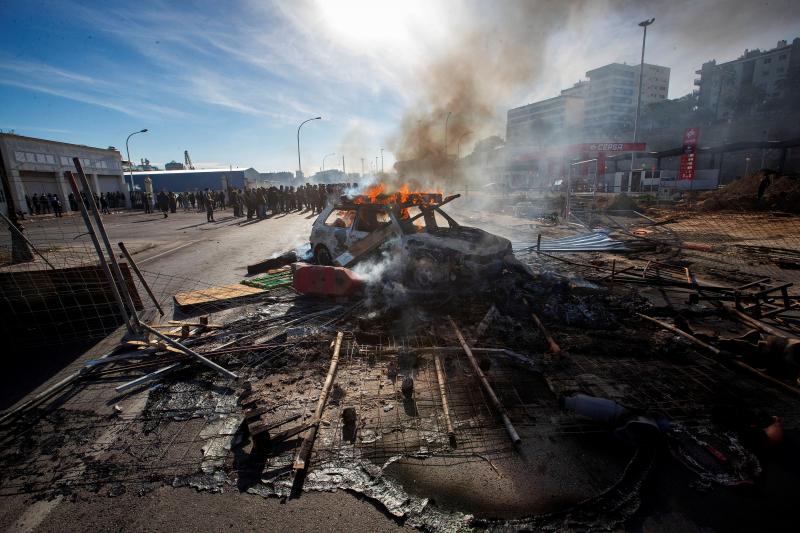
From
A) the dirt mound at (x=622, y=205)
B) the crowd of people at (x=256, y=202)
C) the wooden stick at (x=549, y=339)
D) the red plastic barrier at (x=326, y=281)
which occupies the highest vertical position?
the crowd of people at (x=256, y=202)

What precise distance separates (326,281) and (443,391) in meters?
3.45

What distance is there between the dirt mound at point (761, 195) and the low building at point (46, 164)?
36.2 metres

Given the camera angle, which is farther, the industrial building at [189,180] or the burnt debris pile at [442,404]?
the industrial building at [189,180]

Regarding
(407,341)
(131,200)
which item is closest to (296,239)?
(407,341)

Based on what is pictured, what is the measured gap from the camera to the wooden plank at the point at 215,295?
21.5 ft

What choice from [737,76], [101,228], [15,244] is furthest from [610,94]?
[101,228]

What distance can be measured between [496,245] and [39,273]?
276 inches

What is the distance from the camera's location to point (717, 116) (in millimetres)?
61031

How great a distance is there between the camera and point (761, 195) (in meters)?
17.9

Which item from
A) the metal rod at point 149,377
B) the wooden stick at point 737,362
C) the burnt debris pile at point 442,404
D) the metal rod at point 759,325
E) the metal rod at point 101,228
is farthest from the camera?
the metal rod at point 759,325

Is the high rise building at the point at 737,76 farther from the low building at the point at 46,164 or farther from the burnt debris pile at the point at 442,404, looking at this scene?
the low building at the point at 46,164

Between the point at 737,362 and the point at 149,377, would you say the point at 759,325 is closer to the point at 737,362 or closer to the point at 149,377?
the point at 737,362

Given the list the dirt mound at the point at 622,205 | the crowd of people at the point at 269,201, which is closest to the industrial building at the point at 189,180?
the crowd of people at the point at 269,201

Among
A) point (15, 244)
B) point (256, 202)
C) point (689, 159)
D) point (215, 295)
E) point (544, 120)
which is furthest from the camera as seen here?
point (544, 120)
